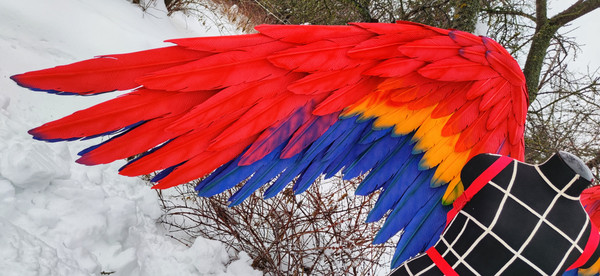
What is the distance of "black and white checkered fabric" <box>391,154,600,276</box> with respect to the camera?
61cm

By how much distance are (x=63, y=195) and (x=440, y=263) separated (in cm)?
132

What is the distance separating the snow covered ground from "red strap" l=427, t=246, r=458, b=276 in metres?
0.90

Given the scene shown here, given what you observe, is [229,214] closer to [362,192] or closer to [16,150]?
[16,150]

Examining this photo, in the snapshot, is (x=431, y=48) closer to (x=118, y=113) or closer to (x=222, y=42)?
(x=222, y=42)

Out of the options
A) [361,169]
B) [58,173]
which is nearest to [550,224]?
[361,169]

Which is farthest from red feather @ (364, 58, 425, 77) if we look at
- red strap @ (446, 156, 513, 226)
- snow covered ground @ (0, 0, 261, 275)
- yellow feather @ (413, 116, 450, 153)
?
snow covered ground @ (0, 0, 261, 275)

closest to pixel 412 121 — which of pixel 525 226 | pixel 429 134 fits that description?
pixel 429 134

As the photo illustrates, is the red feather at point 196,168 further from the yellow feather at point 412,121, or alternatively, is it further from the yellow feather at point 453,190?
the yellow feather at point 453,190

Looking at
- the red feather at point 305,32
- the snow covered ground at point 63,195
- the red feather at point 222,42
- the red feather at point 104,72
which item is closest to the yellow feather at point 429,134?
the red feather at point 305,32

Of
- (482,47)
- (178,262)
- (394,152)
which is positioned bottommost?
(178,262)

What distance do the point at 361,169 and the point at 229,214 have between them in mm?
1208

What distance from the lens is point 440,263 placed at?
647 millimetres

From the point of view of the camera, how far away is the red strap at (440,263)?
0.64 m

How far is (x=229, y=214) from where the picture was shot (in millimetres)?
1863
